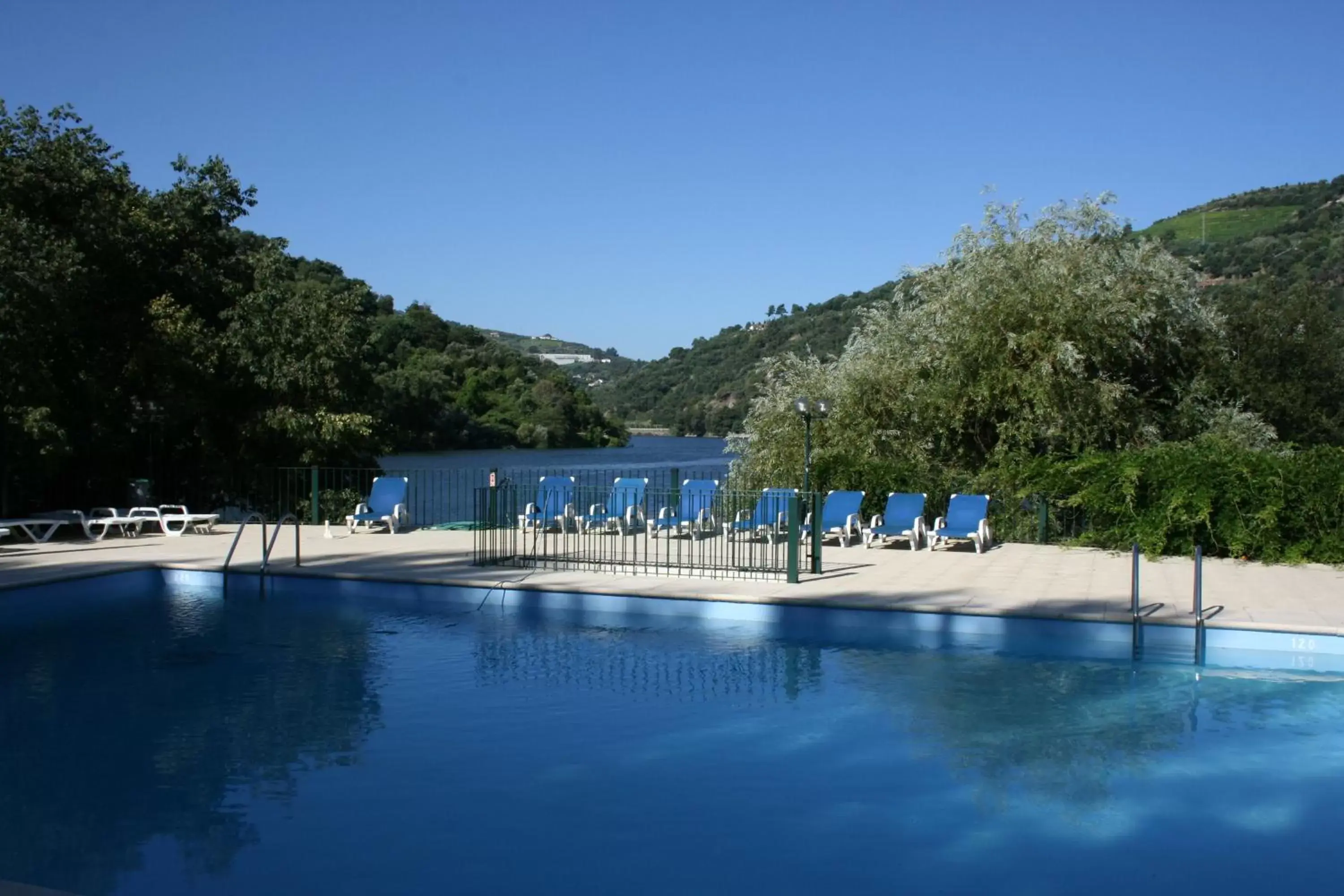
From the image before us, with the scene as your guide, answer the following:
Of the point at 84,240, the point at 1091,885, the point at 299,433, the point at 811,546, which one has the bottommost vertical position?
the point at 1091,885

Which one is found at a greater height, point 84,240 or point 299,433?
point 84,240

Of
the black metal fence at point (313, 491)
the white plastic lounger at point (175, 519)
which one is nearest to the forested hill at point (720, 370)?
the black metal fence at point (313, 491)

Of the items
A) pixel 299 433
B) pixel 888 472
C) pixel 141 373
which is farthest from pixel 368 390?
pixel 888 472

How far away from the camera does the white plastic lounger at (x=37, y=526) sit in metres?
13.3

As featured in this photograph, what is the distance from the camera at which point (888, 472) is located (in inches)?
586

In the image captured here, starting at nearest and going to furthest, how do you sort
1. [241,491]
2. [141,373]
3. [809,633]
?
[809,633] < [141,373] < [241,491]

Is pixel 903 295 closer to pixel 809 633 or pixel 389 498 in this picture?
pixel 389 498

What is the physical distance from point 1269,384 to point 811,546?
37.2 ft

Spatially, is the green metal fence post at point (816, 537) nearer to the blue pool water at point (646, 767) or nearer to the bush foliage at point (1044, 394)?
the blue pool water at point (646, 767)

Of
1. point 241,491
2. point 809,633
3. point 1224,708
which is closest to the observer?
point 1224,708

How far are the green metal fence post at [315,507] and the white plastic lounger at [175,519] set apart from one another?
50.7 inches

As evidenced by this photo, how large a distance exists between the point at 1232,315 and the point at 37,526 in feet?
62.9

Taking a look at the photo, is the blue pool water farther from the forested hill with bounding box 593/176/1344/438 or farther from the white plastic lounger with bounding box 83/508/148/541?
the forested hill with bounding box 593/176/1344/438

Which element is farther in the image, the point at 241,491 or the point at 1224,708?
the point at 241,491
